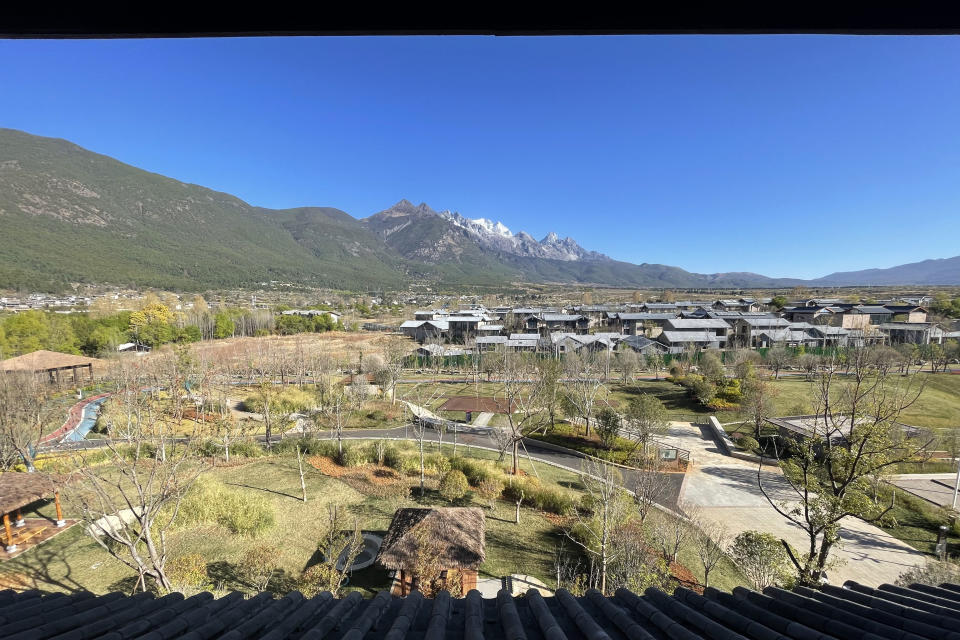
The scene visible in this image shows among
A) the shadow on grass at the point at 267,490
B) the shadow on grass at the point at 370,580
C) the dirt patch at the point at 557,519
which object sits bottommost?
the dirt patch at the point at 557,519

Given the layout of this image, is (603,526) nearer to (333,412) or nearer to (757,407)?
(757,407)

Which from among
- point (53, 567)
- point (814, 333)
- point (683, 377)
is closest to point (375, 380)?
point (53, 567)

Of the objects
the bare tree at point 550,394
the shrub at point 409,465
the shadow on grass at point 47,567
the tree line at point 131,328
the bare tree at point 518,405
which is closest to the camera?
the shadow on grass at point 47,567

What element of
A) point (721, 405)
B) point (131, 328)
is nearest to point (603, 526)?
point (721, 405)

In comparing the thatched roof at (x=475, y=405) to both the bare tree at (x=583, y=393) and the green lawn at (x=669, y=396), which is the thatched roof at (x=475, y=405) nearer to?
the bare tree at (x=583, y=393)

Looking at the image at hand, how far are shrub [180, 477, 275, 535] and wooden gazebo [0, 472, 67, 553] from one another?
130 inches

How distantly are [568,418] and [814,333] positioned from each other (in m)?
39.7

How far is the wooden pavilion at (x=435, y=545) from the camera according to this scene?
29.9 feet

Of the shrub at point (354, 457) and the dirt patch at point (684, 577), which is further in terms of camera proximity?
the shrub at point (354, 457)

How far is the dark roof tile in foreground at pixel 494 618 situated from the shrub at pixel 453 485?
468 inches

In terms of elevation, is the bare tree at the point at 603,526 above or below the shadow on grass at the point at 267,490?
above

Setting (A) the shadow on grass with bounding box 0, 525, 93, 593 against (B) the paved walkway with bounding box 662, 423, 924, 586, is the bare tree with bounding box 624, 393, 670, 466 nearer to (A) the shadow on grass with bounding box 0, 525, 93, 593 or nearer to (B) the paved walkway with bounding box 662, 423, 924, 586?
(B) the paved walkway with bounding box 662, 423, 924, 586

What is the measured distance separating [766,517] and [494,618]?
15478 mm

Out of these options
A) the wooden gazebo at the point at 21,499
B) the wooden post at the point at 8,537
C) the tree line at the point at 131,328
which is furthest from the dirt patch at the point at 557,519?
the tree line at the point at 131,328
